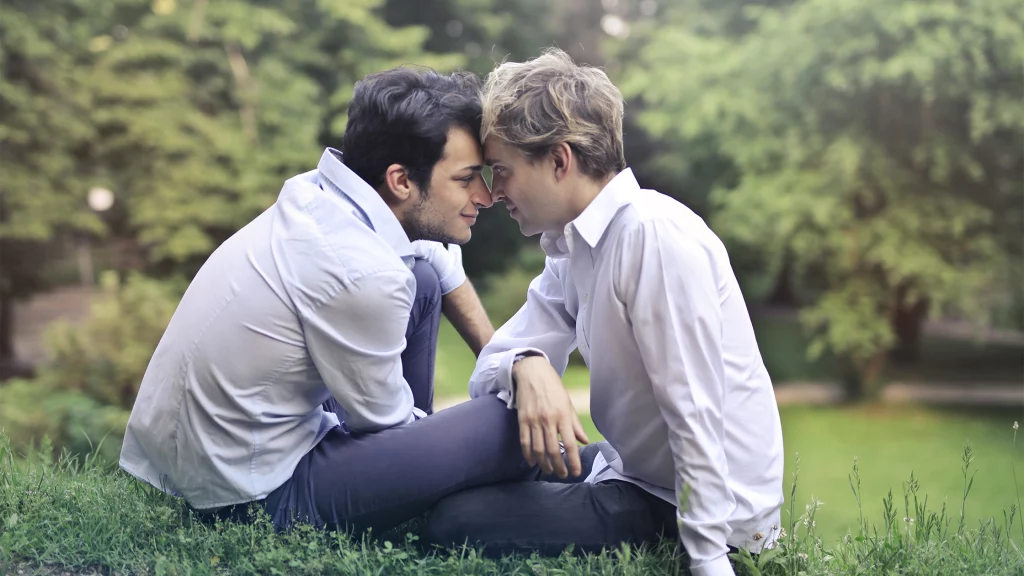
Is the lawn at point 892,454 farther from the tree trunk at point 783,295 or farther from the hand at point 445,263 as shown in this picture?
the hand at point 445,263

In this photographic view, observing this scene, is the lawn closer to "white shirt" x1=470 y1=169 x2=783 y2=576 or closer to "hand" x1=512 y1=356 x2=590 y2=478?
"white shirt" x1=470 y1=169 x2=783 y2=576

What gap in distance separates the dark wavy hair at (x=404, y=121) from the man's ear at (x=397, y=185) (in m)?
0.01

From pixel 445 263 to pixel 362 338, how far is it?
1.02 meters

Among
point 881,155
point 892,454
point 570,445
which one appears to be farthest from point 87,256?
point 570,445

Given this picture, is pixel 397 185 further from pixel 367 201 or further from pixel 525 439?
pixel 525 439

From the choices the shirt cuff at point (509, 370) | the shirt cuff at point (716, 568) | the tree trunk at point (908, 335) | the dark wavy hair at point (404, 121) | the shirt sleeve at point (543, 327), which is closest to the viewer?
the shirt cuff at point (716, 568)

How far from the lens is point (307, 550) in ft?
7.49

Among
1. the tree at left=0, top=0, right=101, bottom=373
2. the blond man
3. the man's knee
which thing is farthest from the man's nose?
the tree at left=0, top=0, right=101, bottom=373

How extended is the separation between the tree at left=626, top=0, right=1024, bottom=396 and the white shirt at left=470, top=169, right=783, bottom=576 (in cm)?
960

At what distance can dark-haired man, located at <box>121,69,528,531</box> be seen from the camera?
2.22 metres

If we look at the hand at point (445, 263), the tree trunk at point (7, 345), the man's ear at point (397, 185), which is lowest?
the tree trunk at point (7, 345)

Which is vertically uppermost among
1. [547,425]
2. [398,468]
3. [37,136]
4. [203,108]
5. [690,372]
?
[203,108]

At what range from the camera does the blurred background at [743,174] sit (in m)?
10.8

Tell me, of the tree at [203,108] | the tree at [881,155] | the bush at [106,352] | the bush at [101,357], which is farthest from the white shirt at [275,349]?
the tree at [203,108]
